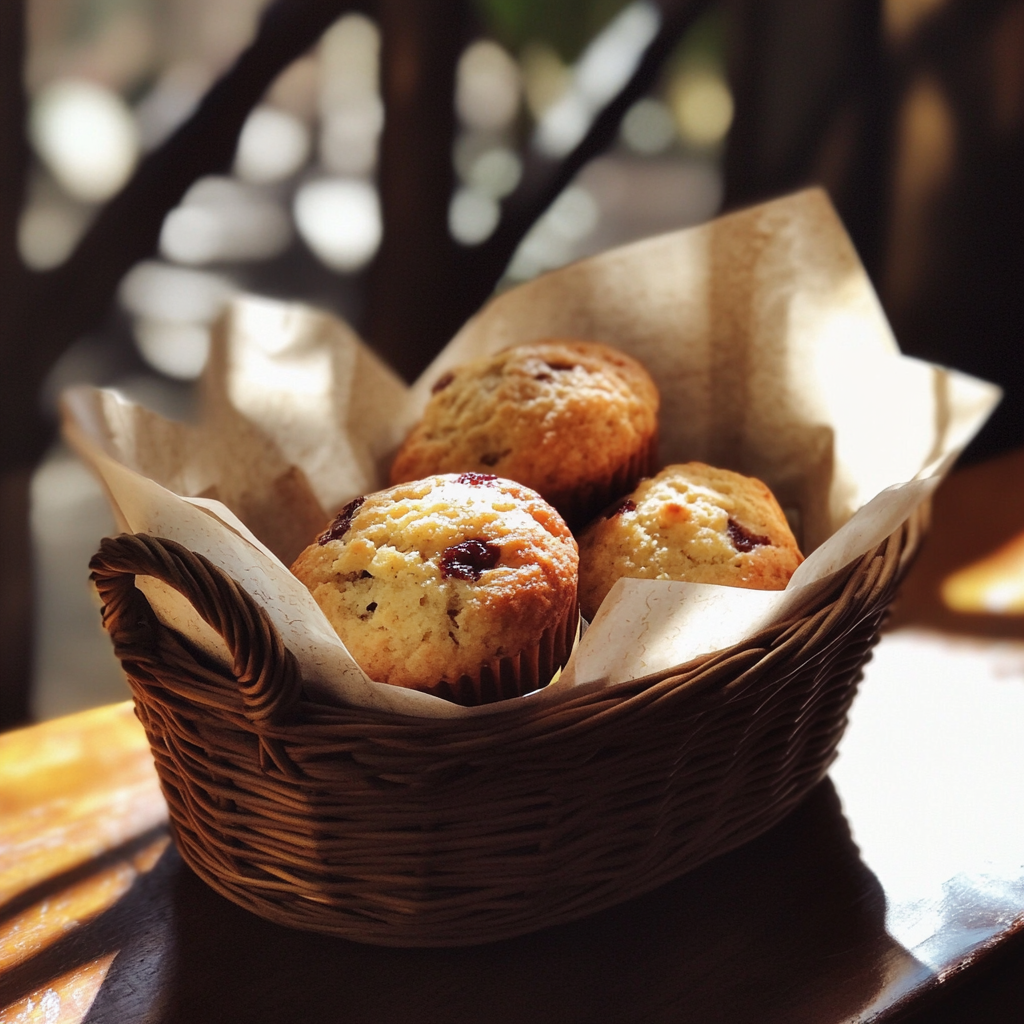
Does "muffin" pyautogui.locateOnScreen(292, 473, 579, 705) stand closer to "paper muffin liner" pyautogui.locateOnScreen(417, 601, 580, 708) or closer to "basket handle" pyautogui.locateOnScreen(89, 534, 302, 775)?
"paper muffin liner" pyautogui.locateOnScreen(417, 601, 580, 708)

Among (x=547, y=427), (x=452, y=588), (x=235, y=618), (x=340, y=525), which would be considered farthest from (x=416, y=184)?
(x=235, y=618)

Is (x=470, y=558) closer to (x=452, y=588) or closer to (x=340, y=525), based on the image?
(x=452, y=588)

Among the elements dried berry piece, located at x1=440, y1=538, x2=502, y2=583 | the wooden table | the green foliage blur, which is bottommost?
the wooden table

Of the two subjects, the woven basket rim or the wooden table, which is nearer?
the woven basket rim

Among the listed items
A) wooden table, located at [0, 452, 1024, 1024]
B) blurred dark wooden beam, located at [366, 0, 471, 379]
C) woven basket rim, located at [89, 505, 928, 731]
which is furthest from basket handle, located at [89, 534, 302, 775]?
blurred dark wooden beam, located at [366, 0, 471, 379]

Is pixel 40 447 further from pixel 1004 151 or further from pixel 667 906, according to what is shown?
pixel 1004 151

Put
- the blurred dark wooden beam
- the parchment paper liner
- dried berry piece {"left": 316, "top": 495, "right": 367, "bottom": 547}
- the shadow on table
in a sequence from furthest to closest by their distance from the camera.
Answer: the blurred dark wooden beam → the parchment paper liner → dried berry piece {"left": 316, "top": 495, "right": 367, "bottom": 547} → the shadow on table

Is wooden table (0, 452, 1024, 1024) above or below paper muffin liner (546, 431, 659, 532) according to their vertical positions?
below
